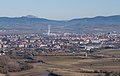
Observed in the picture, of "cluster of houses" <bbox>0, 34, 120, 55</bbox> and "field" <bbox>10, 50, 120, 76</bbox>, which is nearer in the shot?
"field" <bbox>10, 50, 120, 76</bbox>

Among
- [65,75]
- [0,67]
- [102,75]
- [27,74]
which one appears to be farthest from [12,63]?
[102,75]

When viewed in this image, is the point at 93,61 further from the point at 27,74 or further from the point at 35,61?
the point at 27,74

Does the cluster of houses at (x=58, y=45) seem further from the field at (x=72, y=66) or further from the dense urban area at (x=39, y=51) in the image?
the field at (x=72, y=66)

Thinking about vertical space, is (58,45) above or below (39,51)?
above

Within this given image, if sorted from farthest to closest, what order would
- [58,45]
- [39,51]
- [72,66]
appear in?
[58,45] → [39,51] → [72,66]

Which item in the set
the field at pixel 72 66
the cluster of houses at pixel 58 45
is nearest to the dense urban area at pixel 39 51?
the cluster of houses at pixel 58 45

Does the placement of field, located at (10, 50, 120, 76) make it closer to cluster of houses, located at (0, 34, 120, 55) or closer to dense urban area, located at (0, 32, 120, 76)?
dense urban area, located at (0, 32, 120, 76)

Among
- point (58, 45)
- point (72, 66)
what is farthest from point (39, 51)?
point (72, 66)

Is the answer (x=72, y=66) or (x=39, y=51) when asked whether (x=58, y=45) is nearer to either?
(x=39, y=51)

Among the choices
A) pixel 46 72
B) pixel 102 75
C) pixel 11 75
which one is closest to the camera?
pixel 102 75

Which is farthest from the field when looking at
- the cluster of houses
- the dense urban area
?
the cluster of houses

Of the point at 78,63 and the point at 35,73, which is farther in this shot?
the point at 78,63
